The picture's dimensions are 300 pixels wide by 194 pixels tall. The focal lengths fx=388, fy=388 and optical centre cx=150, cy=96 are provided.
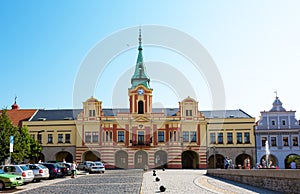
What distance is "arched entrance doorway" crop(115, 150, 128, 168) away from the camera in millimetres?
64562

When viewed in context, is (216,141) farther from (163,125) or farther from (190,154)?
(163,125)

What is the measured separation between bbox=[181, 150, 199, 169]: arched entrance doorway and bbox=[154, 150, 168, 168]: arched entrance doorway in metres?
3.65

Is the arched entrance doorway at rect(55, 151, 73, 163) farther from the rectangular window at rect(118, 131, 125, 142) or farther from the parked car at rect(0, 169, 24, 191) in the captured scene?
the parked car at rect(0, 169, 24, 191)

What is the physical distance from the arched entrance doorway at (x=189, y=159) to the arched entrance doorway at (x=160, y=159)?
365cm

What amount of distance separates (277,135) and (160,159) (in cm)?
1946

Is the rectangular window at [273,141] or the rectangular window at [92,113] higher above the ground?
the rectangular window at [92,113]

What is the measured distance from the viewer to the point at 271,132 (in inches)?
2494

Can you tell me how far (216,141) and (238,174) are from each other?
38.1 m

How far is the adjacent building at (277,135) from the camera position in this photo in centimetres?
6269

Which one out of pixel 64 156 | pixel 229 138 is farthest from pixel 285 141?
pixel 64 156

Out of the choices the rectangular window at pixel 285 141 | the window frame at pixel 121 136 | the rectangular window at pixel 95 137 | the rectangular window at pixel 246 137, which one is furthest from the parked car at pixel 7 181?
the rectangular window at pixel 285 141

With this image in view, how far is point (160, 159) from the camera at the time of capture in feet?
210

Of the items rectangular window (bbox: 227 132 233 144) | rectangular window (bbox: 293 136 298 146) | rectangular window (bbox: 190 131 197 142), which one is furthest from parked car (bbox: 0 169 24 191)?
rectangular window (bbox: 293 136 298 146)

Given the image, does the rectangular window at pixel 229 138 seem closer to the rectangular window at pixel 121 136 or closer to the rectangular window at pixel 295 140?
the rectangular window at pixel 295 140
